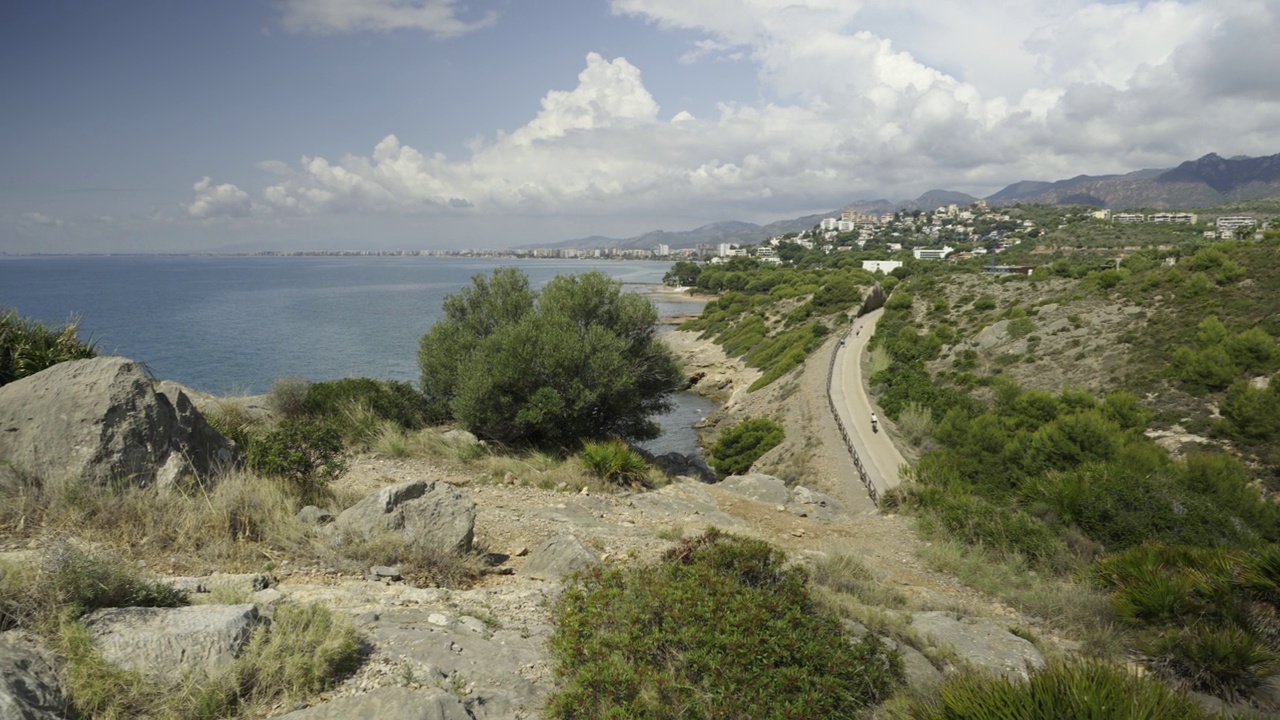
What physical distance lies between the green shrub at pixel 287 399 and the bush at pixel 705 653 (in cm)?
1354

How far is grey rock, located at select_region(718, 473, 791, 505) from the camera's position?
16.0 metres

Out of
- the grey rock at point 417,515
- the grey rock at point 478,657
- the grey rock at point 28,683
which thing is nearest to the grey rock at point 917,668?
the grey rock at point 478,657

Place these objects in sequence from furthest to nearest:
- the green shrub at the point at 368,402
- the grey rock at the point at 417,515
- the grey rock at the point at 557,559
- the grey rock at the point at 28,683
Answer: the green shrub at the point at 368,402 → the grey rock at the point at 557,559 → the grey rock at the point at 417,515 → the grey rock at the point at 28,683

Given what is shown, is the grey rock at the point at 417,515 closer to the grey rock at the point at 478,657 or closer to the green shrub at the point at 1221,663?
the grey rock at the point at 478,657

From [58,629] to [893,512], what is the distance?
14.4 m

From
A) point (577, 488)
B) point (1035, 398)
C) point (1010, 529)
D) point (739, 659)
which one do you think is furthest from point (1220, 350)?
point (739, 659)

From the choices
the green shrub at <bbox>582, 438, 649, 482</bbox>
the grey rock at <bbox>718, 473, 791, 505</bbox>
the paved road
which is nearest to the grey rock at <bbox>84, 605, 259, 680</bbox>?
the green shrub at <bbox>582, 438, 649, 482</bbox>

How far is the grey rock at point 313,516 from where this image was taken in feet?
25.3

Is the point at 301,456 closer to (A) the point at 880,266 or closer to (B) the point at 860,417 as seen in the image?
(B) the point at 860,417

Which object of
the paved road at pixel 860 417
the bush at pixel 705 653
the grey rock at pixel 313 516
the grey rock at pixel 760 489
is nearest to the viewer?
the bush at pixel 705 653

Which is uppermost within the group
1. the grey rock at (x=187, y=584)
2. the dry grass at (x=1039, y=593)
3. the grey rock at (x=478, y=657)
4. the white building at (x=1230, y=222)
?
the white building at (x=1230, y=222)

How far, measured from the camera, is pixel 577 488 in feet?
43.2

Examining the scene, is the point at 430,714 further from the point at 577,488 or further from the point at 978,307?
the point at 978,307

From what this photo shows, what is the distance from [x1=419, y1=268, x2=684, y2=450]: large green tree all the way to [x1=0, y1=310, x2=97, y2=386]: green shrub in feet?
25.1
